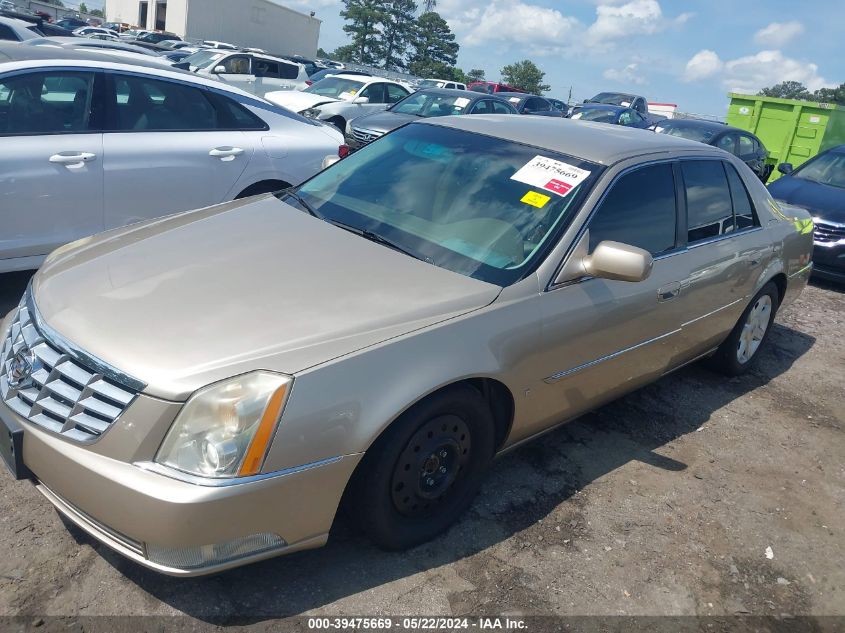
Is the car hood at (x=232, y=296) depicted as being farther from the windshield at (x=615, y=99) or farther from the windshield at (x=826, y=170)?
the windshield at (x=615, y=99)

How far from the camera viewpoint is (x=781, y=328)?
6.56m

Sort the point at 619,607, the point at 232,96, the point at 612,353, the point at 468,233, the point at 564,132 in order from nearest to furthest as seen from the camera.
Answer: the point at 619,607, the point at 468,233, the point at 612,353, the point at 564,132, the point at 232,96

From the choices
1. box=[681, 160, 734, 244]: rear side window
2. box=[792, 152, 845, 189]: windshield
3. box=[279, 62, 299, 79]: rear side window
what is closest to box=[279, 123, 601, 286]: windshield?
box=[681, 160, 734, 244]: rear side window

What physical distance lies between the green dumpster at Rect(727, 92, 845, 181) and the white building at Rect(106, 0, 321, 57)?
47.6 m

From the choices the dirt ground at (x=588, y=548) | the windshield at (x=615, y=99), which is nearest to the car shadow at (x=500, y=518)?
the dirt ground at (x=588, y=548)

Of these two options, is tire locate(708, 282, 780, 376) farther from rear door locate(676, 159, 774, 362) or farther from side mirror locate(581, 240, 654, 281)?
side mirror locate(581, 240, 654, 281)

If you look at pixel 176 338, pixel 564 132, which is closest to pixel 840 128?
pixel 564 132

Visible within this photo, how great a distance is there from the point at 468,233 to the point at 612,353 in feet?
3.07

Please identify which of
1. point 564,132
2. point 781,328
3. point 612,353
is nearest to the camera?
point 612,353

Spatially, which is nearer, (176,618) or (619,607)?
(176,618)

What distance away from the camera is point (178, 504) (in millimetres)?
2166

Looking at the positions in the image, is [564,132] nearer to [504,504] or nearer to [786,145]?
[504,504]

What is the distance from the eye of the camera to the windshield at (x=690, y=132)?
12719mm

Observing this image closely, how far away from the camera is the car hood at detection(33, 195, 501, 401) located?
7.75 ft
